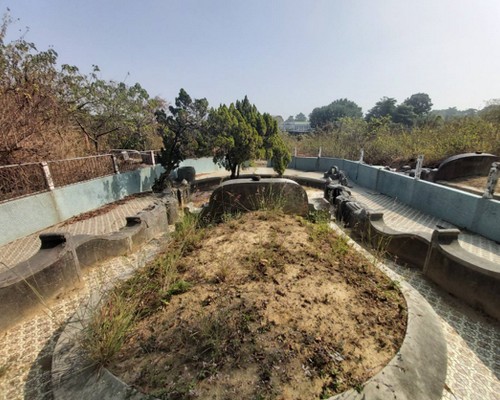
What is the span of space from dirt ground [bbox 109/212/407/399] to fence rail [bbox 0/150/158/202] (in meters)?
6.08

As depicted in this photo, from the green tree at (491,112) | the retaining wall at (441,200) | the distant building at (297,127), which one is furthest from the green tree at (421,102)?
the retaining wall at (441,200)

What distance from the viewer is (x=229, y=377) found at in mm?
1513

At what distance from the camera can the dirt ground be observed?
151cm

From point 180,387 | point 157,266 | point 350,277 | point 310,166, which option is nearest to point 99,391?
point 180,387

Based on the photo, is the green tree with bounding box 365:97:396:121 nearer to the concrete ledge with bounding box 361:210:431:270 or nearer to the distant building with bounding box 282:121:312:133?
the distant building with bounding box 282:121:312:133

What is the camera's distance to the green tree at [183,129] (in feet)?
29.0

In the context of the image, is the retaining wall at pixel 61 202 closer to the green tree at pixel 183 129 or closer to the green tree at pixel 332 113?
the green tree at pixel 183 129

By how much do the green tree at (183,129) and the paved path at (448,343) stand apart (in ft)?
22.1

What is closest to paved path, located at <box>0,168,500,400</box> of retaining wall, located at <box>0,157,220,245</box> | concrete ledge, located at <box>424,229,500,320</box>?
concrete ledge, located at <box>424,229,500,320</box>

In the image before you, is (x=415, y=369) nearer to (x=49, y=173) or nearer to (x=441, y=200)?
(x=441, y=200)

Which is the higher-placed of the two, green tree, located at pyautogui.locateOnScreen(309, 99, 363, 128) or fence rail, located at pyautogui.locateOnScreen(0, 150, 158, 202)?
green tree, located at pyautogui.locateOnScreen(309, 99, 363, 128)

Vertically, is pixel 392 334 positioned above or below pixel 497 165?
below

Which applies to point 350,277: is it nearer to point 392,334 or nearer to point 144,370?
point 392,334

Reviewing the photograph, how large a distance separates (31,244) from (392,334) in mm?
6971
